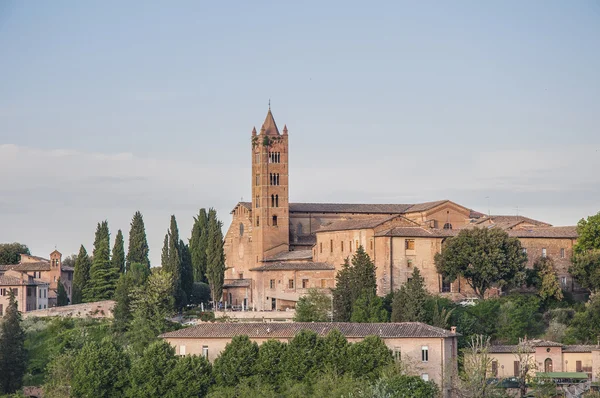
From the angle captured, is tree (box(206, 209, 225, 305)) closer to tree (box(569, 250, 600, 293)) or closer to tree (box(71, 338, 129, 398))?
tree (box(569, 250, 600, 293))

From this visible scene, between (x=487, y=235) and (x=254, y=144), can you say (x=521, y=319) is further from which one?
(x=254, y=144)

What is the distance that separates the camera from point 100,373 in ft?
180

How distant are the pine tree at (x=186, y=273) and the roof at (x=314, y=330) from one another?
17.4 m

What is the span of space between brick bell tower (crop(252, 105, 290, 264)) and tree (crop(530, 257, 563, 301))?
17272 mm

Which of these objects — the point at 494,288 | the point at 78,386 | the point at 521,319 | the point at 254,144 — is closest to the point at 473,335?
the point at 521,319

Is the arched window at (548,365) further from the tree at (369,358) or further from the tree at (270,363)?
the tree at (270,363)

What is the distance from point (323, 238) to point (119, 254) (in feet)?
40.0

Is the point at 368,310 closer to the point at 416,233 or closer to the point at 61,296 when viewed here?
the point at 416,233

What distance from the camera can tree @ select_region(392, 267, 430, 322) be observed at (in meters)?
61.2

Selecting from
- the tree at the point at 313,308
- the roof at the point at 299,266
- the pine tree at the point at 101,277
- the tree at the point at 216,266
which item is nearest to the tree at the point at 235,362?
the tree at the point at 313,308

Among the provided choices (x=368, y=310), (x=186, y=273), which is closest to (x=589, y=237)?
(x=368, y=310)

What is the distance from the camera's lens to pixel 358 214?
264ft

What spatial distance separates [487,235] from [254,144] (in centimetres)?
2064

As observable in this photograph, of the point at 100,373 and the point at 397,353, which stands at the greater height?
the point at 397,353
